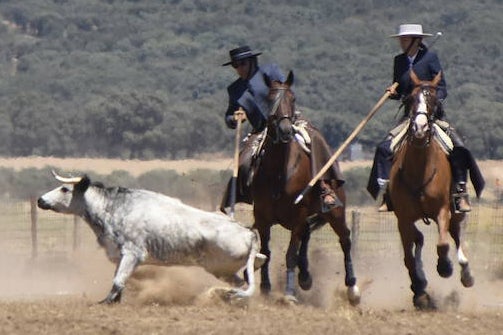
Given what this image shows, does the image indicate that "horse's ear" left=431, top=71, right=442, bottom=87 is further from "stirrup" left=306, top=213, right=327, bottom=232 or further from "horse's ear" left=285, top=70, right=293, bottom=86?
"stirrup" left=306, top=213, right=327, bottom=232

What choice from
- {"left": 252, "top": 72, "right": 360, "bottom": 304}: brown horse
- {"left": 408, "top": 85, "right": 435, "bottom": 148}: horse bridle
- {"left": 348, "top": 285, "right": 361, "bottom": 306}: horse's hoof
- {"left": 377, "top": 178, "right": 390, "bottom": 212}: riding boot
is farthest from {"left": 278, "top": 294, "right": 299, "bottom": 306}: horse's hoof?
{"left": 408, "top": 85, "right": 435, "bottom": 148}: horse bridle

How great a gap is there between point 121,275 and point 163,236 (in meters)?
0.58

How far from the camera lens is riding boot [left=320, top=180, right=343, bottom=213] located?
55.9ft

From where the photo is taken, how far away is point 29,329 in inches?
511

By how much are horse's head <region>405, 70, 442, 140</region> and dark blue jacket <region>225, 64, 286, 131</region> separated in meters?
2.17

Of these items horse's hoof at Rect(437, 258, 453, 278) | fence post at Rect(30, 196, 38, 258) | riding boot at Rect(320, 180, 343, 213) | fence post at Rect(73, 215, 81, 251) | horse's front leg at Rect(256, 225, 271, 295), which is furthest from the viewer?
fence post at Rect(73, 215, 81, 251)

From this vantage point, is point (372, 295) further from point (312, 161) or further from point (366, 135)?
point (366, 135)

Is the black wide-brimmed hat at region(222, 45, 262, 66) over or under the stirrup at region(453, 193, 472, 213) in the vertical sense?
over

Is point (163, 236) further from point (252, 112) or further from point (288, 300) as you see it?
point (252, 112)

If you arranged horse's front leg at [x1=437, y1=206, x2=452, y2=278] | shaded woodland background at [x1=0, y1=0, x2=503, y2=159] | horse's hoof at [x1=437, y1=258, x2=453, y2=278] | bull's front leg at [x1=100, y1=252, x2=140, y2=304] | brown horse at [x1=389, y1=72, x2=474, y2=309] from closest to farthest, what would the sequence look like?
1. bull's front leg at [x1=100, y1=252, x2=140, y2=304]
2. brown horse at [x1=389, y1=72, x2=474, y2=309]
3. horse's front leg at [x1=437, y1=206, x2=452, y2=278]
4. horse's hoof at [x1=437, y1=258, x2=453, y2=278]
5. shaded woodland background at [x1=0, y1=0, x2=503, y2=159]

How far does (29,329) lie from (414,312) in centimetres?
429

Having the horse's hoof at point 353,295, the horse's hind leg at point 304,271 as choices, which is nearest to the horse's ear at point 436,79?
the horse's hoof at point 353,295

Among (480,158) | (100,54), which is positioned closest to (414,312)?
(480,158)

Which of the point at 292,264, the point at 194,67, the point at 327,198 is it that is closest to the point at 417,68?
the point at 327,198
